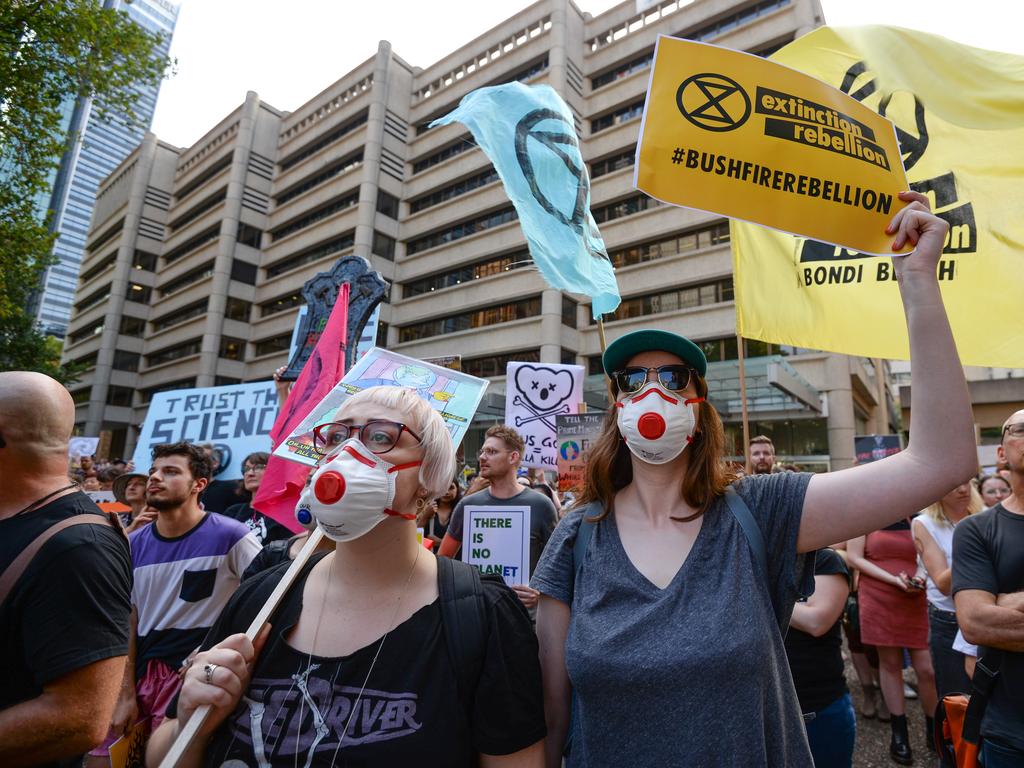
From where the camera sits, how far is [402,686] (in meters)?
1.41

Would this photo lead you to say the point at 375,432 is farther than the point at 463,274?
No

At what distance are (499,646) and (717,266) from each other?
25.0 metres

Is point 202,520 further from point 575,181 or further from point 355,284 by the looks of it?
point 575,181

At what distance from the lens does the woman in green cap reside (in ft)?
4.38

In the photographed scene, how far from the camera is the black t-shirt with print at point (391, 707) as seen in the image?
1354 mm

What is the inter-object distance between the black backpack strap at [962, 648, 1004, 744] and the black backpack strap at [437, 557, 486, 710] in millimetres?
2127

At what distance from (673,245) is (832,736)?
83.6 ft

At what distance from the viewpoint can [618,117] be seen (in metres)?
28.8

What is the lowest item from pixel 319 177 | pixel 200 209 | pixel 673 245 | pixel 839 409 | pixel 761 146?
pixel 761 146

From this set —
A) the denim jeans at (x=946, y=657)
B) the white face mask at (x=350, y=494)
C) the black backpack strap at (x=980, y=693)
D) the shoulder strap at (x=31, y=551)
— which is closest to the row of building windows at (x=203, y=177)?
the shoulder strap at (x=31, y=551)

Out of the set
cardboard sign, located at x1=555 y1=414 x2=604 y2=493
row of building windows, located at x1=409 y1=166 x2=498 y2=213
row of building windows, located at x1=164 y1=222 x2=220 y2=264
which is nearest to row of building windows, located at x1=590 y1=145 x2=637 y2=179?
row of building windows, located at x1=409 y1=166 x2=498 y2=213

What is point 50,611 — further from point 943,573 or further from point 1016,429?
point 943,573

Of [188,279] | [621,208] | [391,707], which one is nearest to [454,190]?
[621,208]

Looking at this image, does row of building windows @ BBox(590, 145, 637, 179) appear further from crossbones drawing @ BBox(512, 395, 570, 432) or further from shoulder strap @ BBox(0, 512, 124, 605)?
shoulder strap @ BBox(0, 512, 124, 605)
